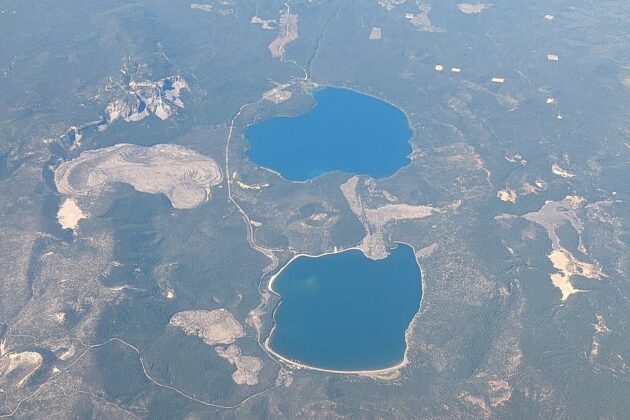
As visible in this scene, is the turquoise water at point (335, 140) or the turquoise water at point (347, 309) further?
the turquoise water at point (335, 140)

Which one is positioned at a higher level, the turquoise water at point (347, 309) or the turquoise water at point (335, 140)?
the turquoise water at point (347, 309)

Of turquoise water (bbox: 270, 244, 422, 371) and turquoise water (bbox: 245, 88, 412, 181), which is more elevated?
turquoise water (bbox: 270, 244, 422, 371)

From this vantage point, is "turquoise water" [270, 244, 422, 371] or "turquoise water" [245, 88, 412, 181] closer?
"turquoise water" [270, 244, 422, 371]

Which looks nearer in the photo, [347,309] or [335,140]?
[347,309]

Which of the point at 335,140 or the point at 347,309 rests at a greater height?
the point at 347,309

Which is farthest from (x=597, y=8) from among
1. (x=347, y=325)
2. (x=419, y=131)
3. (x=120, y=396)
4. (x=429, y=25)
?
(x=120, y=396)
